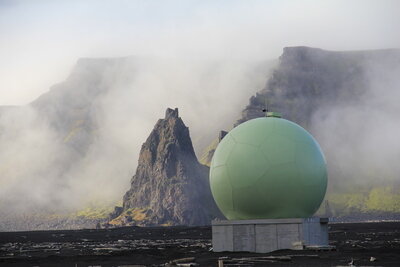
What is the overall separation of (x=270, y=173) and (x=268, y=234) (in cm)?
378

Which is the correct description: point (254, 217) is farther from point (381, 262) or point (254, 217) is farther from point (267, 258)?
point (381, 262)

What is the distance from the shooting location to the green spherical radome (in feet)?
128

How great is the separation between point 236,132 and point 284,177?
4910 mm

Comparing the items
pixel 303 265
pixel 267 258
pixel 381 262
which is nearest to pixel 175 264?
pixel 267 258

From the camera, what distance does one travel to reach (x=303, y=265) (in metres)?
32.1

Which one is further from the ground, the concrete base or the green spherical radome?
the green spherical radome

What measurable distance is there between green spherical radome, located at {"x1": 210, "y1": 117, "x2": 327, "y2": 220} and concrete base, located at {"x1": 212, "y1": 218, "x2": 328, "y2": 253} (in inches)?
34.8

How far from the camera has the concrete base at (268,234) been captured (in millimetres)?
38759

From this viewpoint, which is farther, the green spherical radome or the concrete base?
the green spherical radome

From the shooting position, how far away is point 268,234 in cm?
3909

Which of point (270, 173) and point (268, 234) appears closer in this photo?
point (270, 173)

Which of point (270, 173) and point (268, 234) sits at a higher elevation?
point (270, 173)

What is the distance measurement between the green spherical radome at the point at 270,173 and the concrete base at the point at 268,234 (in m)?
0.88

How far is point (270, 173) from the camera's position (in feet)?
127
